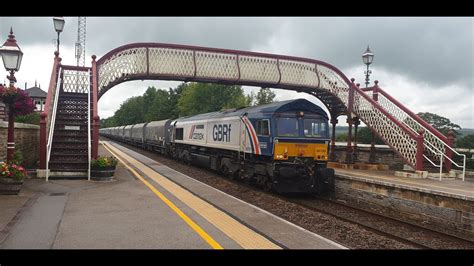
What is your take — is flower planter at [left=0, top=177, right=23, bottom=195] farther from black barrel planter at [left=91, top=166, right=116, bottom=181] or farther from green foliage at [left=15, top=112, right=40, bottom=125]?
green foliage at [left=15, top=112, right=40, bottom=125]

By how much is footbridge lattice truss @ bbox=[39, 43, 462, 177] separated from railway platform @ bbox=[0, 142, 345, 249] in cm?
867

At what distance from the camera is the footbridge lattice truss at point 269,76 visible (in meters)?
18.6

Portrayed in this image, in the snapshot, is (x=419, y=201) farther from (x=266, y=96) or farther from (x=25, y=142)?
(x=266, y=96)

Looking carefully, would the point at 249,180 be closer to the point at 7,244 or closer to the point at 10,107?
the point at 10,107

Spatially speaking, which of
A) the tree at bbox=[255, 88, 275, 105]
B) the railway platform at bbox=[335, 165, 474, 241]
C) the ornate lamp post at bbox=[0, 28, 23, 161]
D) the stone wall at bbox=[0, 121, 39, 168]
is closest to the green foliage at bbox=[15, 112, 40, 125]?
the stone wall at bbox=[0, 121, 39, 168]

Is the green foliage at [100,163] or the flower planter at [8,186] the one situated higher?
the green foliage at [100,163]

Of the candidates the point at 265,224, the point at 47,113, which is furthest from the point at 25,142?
the point at 265,224

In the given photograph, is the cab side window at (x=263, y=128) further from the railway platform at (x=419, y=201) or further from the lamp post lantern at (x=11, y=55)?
the lamp post lantern at (x=11, y=55)

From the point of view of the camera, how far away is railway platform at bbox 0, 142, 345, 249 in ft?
20.0

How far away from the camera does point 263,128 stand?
13.8 m

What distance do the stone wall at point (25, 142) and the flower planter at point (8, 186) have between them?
368cm

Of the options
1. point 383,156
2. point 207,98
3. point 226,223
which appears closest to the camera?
point 226,223

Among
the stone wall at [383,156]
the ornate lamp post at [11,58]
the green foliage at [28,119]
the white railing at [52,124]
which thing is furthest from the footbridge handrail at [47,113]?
the stone wall at [383,156]

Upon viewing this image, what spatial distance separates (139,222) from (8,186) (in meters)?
4.58
